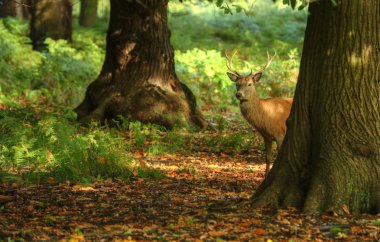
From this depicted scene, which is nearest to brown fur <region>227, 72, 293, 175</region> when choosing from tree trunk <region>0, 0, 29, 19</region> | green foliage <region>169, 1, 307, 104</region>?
green foliage <region>169, 1, 307, 104</region>

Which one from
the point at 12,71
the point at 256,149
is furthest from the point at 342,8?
the point at 12,71

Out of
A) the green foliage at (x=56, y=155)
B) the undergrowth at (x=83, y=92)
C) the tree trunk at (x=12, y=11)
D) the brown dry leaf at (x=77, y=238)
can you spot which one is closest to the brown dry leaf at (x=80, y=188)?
the undergrowth at (x=83, y=92)

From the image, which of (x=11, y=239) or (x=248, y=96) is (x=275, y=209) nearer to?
(x=11, y=239)

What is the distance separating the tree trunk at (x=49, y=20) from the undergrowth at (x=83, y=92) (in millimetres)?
404

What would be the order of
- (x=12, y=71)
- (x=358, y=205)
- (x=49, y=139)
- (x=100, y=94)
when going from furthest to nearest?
(x=12, y=71), (x=100, y=94), (x=49, y=139), (x=358, y=205)

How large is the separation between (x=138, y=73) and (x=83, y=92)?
10.7ft

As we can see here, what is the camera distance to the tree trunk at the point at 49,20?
1883cm

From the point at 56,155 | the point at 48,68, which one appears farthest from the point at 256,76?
Result: the point at 48,68

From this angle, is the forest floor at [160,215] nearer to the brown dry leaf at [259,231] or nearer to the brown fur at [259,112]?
the brown dry leaf at [259,231]

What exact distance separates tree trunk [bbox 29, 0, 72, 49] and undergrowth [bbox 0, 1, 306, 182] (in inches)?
15.9

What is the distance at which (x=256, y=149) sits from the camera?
11938 mm

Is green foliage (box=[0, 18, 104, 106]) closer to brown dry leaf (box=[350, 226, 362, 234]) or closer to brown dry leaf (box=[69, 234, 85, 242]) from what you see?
brown dry leaf (box=[69, 234, 85, 242])

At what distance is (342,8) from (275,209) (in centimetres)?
201

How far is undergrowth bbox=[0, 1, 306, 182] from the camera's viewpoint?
8.92m
